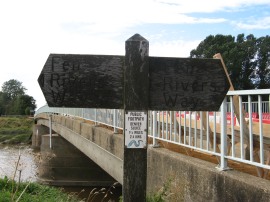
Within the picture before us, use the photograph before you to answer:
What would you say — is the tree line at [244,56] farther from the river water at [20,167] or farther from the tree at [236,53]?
the river water at [20,167]

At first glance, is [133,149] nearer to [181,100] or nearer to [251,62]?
[181,100]

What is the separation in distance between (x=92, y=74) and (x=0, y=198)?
4362 mm

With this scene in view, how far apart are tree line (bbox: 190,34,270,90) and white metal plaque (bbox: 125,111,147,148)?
42.4 meters

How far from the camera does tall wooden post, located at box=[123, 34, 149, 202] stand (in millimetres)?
2518

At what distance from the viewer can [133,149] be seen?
253 centimetres

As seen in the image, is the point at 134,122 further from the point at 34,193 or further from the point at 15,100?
the point at 15,100

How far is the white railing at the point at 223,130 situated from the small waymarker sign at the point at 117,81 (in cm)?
100

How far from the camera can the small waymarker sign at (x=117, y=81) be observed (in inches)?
101

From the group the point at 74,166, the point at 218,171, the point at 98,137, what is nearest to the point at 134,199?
the point at 218,171

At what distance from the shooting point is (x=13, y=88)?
381 feet

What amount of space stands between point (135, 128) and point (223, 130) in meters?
1.84

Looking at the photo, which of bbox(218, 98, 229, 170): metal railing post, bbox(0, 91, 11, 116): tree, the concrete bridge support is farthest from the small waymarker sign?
bbox(0, 91, 11, 116): tree

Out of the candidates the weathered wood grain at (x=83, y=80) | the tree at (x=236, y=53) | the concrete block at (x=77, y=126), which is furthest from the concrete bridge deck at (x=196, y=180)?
the tree at (x=236, y=53)

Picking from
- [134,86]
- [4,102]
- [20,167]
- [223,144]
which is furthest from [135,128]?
[4,102]
